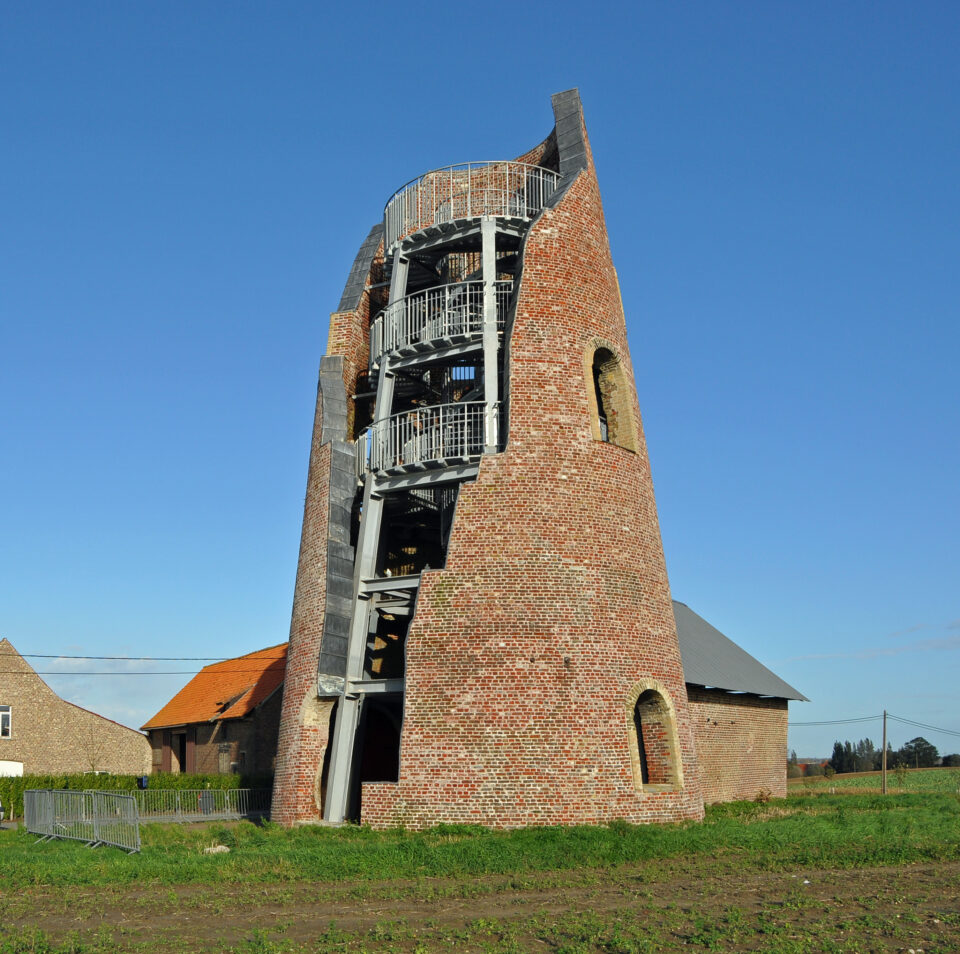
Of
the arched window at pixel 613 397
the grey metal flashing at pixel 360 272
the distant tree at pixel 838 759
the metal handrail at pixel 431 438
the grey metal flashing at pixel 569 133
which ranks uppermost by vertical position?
the grey metal flashing at pixel 569 133

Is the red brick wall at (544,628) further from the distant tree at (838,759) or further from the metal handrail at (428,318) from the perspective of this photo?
the distant tree at (838,759)

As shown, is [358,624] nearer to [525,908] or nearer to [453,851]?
[453,851]

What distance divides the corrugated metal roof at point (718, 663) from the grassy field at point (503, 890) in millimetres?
7327

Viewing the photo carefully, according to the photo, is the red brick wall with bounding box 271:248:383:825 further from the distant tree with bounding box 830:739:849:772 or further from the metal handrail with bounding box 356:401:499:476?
the distant tree with bounding box 830:739:849:772

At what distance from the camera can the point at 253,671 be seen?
38562 millimetres

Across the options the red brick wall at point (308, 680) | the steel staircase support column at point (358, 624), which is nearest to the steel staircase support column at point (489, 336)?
the steel staircase support column at point (358, 624)

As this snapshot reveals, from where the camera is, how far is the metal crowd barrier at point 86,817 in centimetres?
1717

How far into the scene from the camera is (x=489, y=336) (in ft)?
65.5

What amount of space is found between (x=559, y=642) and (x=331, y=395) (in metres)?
7.72

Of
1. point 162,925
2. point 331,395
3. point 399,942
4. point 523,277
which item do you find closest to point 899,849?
point 399,942

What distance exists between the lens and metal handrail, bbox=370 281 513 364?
2061 centimetres

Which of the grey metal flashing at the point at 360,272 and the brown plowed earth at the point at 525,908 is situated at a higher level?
the grey metal flashing at the point at 360,272

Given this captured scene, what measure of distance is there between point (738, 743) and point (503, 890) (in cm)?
1561

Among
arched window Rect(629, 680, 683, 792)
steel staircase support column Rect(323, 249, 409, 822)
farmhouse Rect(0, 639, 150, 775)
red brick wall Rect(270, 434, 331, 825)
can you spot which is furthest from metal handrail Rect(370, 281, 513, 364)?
farmhouse Rect(0, 639, 150, 775)
